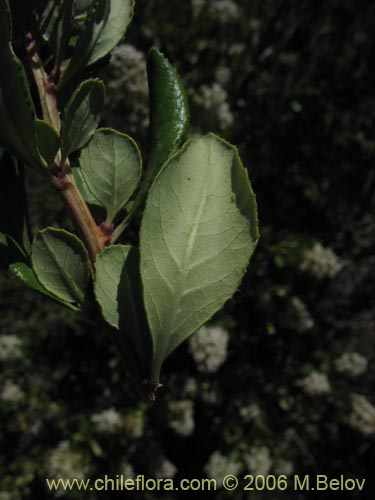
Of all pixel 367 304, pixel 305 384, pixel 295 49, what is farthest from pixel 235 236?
pixel 367 304

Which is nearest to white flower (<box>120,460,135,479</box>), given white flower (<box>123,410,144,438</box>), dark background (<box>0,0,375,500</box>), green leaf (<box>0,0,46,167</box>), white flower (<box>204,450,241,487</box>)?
dark background (<box>0,0,375,500</box>)

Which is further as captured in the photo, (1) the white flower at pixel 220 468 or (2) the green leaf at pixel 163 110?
(1) the white flower at pixel 220 468

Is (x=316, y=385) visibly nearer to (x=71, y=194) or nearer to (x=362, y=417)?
(x=362, y=417)

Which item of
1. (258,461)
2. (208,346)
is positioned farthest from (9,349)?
A: (258,461)

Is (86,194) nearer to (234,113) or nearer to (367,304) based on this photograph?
(234,113)

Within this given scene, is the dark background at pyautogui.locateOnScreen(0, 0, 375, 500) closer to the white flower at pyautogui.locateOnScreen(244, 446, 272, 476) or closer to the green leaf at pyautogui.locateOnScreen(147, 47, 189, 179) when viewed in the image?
the white flower at pyautogui.locateOnScreen(244, 446, 272, 476)

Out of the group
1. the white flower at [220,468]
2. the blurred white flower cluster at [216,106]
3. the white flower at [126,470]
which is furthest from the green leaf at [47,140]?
the white flower at [220,468]

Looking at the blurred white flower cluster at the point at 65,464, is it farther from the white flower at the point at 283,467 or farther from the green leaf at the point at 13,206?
the green leaf at the point at 13,206
